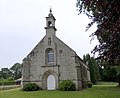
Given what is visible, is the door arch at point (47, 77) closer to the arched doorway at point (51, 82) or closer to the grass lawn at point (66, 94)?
the arched doorway at point (51, 82)

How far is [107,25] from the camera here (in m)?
8.30

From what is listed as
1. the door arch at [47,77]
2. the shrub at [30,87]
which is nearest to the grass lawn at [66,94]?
the shrub at [30,87]

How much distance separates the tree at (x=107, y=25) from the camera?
25.4 feet

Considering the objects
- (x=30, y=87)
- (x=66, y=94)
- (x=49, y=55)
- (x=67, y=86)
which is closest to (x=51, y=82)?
(x=30, y=87)

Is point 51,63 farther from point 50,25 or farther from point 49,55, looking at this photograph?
point 50,25

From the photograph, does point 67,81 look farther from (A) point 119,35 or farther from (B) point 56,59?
(A) point 119,35

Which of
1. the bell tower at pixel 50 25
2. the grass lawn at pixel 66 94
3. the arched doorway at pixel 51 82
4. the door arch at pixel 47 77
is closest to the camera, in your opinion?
the grass lawn at pixel 66 94

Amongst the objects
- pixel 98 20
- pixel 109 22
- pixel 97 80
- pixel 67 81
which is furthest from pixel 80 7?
pixel 97 80

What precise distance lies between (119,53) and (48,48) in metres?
30.1

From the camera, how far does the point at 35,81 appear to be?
124 ft

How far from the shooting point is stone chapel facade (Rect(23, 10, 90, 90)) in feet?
121

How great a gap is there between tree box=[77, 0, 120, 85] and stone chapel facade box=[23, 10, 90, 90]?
27072 mm

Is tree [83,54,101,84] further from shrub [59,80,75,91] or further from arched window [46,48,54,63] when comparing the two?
shrub [59,80,75,91]

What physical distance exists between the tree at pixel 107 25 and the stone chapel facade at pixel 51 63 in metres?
27.1
